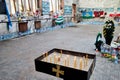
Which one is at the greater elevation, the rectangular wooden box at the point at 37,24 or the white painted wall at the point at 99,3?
the white painted wall at the point at 99,3

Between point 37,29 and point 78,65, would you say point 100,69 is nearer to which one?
point 78,65

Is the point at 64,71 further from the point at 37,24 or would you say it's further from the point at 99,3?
the point at 99,3

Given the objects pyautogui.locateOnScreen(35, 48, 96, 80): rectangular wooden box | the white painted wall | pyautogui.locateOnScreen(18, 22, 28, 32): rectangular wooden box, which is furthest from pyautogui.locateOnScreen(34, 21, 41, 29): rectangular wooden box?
the white painted wall

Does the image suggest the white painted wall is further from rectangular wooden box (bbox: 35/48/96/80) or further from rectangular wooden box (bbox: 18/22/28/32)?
rectangular wooden box (bbox: 35/48/96/80)

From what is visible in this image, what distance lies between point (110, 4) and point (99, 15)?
1.59 metres

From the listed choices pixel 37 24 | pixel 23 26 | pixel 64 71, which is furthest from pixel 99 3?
pixel 64 71

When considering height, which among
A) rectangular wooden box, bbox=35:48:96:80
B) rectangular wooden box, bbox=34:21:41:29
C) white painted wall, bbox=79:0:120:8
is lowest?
rectangular wooden box, bbox=35:48:96:80

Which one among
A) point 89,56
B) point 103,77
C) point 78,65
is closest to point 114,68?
point 103,77

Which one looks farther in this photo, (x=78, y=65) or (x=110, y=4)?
(x=110, y=4)

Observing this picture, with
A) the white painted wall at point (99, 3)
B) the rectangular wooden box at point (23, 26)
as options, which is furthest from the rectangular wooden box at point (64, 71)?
the white painted wall at point (99, 3)

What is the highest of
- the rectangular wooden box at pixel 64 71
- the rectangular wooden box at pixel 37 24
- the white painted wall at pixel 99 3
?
the white painted wall at pixel 99 3

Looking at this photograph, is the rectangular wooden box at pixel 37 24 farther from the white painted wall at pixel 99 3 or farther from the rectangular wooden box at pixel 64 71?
the white painted wall at pixel 99 3

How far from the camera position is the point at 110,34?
159 inches

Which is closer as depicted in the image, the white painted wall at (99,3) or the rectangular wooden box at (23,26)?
the rectangular wooden box at (23,26)
